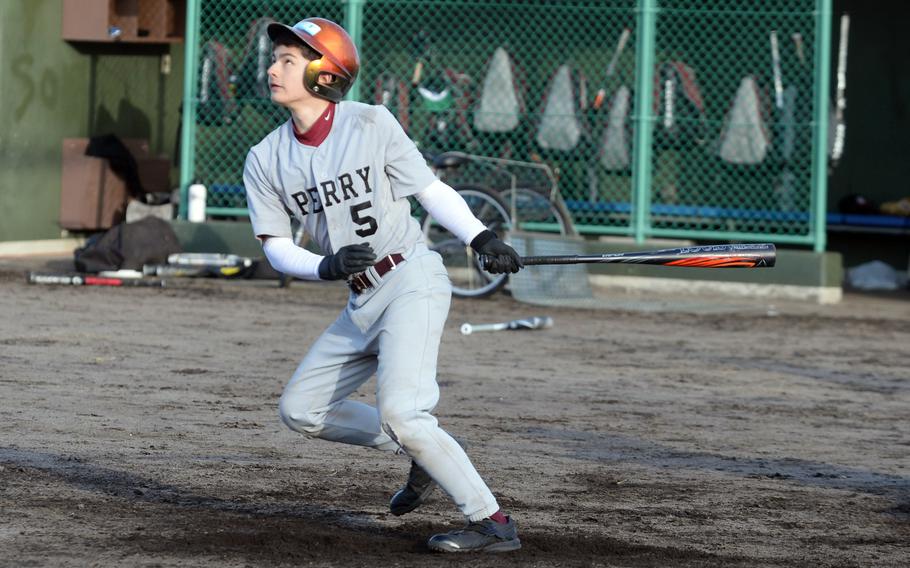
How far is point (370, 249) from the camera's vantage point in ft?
16.8

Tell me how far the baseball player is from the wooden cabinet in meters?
11.1

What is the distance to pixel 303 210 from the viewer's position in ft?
17.8

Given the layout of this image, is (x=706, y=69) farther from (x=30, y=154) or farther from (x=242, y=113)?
(x=30, y=154)

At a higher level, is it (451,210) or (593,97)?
(593,97)

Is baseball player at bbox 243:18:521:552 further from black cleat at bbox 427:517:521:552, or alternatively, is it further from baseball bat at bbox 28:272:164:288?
baseball bat at bbox 28:272:164:288

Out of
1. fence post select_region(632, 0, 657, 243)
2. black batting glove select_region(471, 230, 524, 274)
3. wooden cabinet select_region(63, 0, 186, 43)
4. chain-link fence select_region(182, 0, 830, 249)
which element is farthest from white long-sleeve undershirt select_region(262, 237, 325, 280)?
wooden cabinet select_region(63, 0, 186, 43)

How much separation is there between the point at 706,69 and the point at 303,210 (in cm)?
1111

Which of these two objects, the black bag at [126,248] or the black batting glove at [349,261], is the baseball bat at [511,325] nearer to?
the black bag at [126,248]

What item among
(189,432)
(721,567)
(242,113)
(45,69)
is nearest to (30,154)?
(45,69)

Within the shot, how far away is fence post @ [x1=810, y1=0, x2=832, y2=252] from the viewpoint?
14336 millimetres

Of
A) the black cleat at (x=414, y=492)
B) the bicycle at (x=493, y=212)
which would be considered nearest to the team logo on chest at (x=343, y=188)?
the black cleat at (x=414, y=492)

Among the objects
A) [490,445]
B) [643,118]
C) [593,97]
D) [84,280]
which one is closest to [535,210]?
[643,118]

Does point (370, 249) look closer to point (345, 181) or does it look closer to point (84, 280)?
point (345, 181)

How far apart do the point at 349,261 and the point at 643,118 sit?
10108 mm
